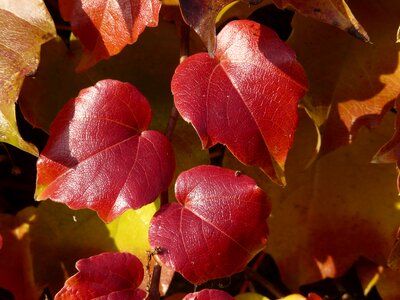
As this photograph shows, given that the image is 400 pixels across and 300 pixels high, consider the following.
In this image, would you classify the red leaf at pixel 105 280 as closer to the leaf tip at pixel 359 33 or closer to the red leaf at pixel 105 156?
the red leaf at pixel 105 156

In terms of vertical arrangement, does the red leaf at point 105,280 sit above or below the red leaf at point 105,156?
below

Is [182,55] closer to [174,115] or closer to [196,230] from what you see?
[174,115]

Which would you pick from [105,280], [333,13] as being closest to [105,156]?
[105,280]

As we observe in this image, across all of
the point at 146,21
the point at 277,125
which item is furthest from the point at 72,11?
the point at 277,125

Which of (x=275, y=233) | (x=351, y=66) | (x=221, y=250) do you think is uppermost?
(x=351, y=66)

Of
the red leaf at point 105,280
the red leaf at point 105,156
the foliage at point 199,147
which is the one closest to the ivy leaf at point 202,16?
the foliage at point 199,147

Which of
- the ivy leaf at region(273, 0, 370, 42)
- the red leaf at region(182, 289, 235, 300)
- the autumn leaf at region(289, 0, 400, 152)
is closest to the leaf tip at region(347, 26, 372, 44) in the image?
the ivy leaf at region(273, 0, 370, 42)

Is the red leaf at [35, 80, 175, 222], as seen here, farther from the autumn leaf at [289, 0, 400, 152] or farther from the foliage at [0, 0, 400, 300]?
the autumn leaf at [289, 0, 400, 152]
